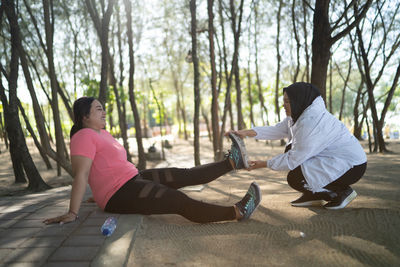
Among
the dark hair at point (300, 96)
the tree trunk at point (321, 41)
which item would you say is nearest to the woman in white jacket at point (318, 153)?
the dark hair at point (300, 96)

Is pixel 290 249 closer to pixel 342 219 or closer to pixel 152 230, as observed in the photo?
pixel 342 219

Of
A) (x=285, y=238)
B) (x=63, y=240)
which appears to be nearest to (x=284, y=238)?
(x=285, y=238)

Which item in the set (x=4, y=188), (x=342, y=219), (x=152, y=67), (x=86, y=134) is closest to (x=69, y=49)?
(x=152, y=67)

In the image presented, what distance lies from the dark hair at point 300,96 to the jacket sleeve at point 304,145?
0.19m

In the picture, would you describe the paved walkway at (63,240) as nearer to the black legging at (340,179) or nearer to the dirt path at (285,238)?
the dirt path at (285,238)

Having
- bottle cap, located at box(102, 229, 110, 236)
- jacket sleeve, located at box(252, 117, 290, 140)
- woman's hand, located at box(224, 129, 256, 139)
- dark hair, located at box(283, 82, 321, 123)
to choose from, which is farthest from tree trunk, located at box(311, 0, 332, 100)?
bottle cap, located at box(102, 229, 110, 236)

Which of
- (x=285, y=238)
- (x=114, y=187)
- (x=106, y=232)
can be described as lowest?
(x=285, y=238)

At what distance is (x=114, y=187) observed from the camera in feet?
9.21

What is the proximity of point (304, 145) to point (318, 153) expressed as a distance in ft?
0.82

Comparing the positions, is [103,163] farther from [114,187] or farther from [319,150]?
[319,150]

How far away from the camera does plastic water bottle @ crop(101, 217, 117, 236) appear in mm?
2418

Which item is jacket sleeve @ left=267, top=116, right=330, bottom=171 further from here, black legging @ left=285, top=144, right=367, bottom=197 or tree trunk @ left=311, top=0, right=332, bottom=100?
tree trunk @ left=311, top=0, right=332, bottom=100

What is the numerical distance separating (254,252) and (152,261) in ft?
2.21

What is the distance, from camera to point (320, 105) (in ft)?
9.24
